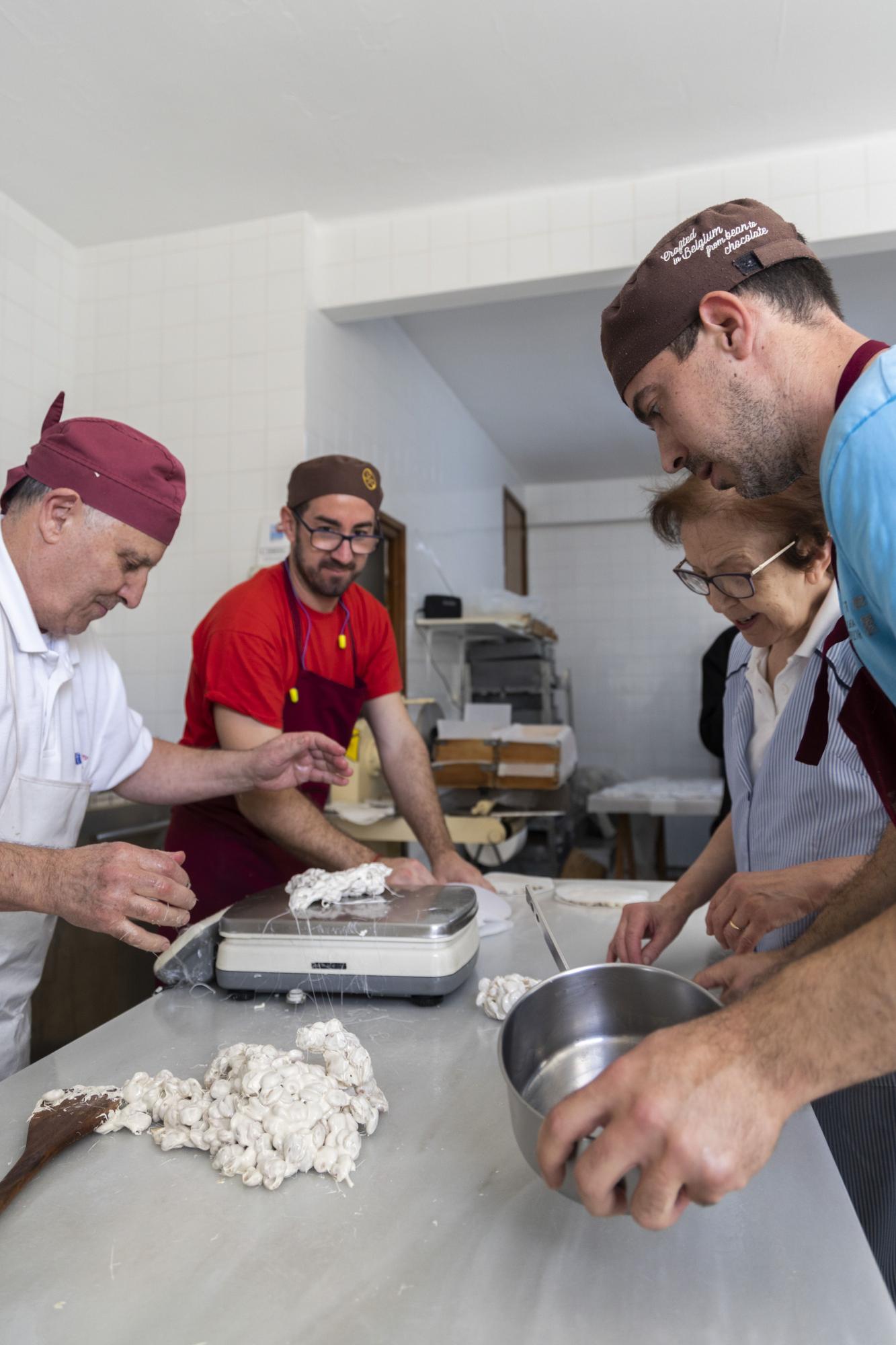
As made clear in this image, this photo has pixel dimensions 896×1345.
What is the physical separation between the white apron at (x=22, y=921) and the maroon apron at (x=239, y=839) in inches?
18.8

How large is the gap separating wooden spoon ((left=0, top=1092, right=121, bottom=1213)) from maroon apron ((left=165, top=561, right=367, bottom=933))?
1.12 m

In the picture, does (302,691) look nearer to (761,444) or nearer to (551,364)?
(761,444)

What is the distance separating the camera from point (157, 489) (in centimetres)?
157

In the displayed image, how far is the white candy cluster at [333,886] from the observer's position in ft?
4.57

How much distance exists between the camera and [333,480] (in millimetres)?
2340

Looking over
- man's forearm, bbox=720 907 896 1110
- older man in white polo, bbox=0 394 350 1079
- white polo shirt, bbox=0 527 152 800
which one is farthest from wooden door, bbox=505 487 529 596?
man's forearm, bbox=720 907 896 1110

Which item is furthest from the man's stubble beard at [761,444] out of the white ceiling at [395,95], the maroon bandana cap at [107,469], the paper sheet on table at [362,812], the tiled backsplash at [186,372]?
the tiled backsplash at [186,372]

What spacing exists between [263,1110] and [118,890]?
0.35 m

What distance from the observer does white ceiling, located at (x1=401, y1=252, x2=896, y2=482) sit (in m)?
4.62

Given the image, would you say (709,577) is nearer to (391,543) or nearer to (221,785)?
(221,785)

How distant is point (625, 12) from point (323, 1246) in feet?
10.1

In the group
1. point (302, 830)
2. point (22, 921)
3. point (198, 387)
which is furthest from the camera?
point (198, 387)

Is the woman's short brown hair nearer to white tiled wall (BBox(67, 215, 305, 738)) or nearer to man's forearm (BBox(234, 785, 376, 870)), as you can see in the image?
man's forearm (BBox(234, 785, 376, 870))

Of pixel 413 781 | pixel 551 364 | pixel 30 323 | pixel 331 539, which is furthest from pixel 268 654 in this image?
pixel 551 364
